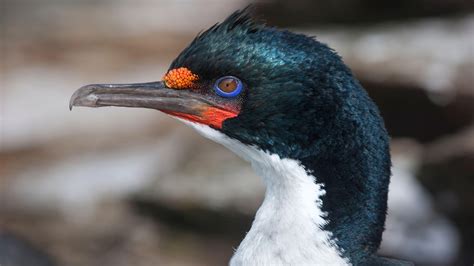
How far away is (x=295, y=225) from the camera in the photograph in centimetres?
407

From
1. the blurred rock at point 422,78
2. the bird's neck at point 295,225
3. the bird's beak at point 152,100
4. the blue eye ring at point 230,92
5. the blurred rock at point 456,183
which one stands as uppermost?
the blurred rock at point 422,78

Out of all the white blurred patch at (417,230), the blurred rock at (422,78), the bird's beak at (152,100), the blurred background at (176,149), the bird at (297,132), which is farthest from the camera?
the blurred rock at (422,78)

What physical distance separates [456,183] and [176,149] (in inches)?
141

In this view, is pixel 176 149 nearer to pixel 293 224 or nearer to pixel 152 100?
pixel 152 100

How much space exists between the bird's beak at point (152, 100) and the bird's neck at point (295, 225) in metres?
0.28

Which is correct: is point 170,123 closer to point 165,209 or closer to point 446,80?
point 165,209

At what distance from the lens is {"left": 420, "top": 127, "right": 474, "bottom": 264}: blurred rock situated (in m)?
8.13

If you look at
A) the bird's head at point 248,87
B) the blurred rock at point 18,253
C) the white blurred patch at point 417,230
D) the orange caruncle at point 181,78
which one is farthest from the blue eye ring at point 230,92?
the white blurred patch at point 417,230

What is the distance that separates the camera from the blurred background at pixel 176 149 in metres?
8.24

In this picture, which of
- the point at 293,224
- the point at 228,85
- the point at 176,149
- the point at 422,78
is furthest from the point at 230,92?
the point at 176,149

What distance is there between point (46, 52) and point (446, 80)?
6083 millimetres

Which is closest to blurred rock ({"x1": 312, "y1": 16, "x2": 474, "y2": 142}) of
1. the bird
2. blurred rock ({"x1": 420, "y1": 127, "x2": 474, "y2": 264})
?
blurred rock ({"x1": 420, "y1": 127, "x2": 474, "y2": 264})

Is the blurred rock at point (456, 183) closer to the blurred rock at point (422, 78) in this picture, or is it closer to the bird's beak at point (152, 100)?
the blurred rock at point (422, 78)

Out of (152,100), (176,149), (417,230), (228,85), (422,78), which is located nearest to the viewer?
(228,85)
